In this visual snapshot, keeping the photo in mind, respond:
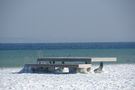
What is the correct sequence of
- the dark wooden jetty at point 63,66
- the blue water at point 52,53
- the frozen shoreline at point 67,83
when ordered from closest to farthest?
the frozen shoreline at point 67,83 < the dark wooden jetty at point 63,66 < the blue water at point 52,53

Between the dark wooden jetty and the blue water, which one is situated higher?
the dark wooden jetty

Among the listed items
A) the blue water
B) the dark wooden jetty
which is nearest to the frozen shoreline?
the dark wooden jetty

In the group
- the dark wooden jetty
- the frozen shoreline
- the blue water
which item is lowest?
the blue water

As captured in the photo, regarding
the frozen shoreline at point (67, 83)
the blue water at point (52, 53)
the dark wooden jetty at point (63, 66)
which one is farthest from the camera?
the blue water at point (52, 53)

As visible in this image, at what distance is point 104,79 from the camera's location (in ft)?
65.7

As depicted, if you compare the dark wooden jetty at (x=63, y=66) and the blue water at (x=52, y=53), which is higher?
the dark wooden jetty at (x=63, y=66)

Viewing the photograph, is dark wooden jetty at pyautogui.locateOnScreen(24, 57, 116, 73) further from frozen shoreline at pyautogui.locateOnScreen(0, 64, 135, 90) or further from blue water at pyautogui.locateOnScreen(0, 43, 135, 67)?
blue water at pyautogui.locateOnScreen(0, 43, 135, 67)

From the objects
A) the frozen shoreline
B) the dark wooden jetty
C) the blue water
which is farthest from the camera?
the blue water

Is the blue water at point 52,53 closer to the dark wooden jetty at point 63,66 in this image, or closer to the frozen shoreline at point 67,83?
the dark wooden jetty at point 63,66

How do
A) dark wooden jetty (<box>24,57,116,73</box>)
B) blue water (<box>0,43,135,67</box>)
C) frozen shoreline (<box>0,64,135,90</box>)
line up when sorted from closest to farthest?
1. frozen shoreline (<box>0,64,135,90</box>)
2. dark wooden jetty (<box>24,57,116,73</box>)
3. blue water (<box>0,43,135,67</box>)

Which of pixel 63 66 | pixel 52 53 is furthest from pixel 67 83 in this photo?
pixel 52 53

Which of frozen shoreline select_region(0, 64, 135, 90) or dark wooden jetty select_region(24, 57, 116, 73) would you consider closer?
frozen shoreline select_region(0, 64, 135, 90)

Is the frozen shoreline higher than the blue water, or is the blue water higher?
the frozen shoreline

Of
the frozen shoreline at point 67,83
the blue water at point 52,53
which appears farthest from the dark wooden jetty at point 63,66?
the blue water at point 52,53
